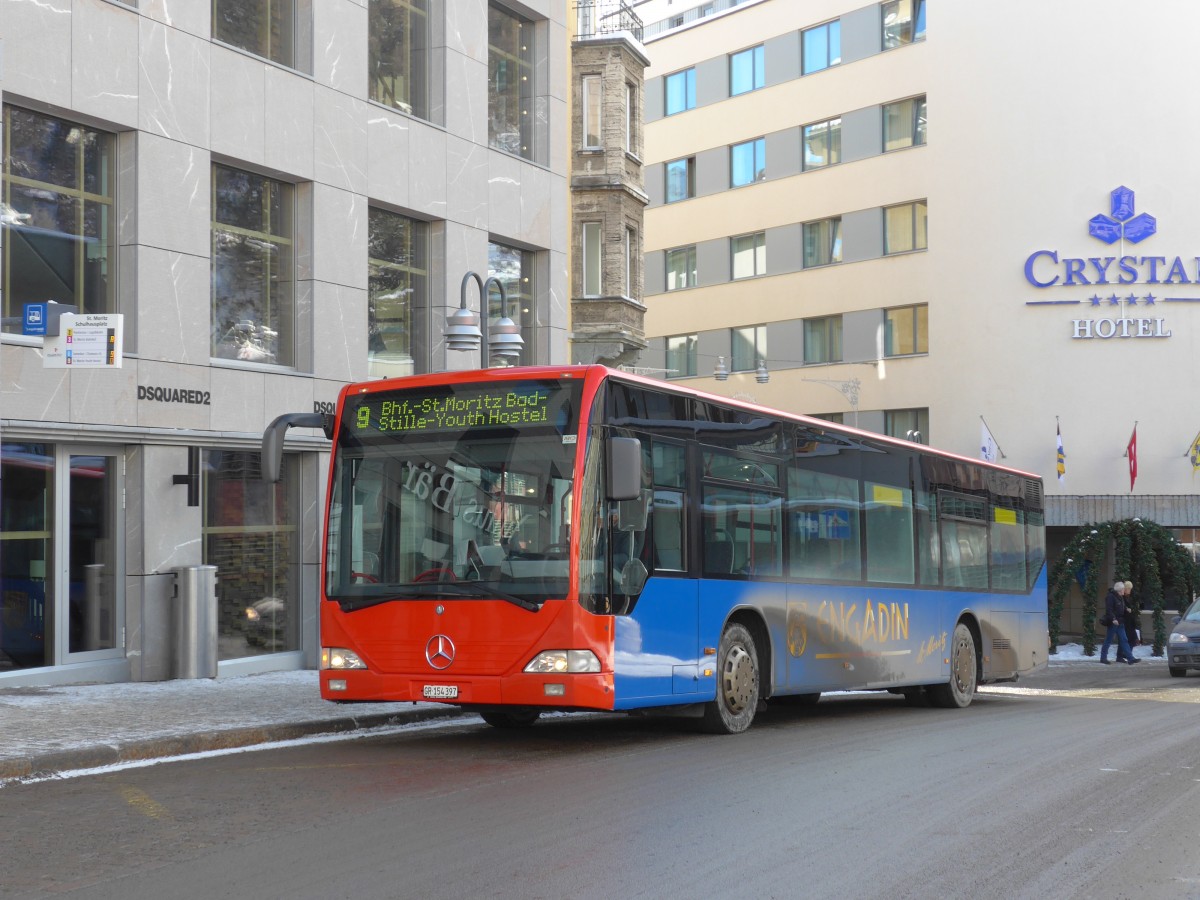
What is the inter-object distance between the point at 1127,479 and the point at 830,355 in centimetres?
938

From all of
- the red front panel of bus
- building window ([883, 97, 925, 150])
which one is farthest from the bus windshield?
building window ([883, 97, 925, 150])

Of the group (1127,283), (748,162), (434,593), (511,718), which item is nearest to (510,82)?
(511,718)

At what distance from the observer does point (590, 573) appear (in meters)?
11.5

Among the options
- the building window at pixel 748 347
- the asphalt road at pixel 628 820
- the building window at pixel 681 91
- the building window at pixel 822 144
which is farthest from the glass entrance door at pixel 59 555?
the building window at pixel 681 91

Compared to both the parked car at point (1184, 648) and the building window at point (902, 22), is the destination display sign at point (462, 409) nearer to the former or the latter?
the parked car at point (1184, 648)

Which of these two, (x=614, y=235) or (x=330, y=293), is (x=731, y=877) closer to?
(x=330, y=293)

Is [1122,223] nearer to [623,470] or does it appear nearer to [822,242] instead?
[822,242]

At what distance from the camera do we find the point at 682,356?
50.8 m

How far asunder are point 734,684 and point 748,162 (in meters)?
37.5

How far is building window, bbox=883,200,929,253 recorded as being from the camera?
44250 millimetres

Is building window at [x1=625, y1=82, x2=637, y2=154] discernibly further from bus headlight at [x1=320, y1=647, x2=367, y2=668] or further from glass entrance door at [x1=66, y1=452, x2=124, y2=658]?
bus headlight at [x1=320, y1=647, x2=367, y2=668]

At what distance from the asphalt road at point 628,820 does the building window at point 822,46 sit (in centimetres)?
3615

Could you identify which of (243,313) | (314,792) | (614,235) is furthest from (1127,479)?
(314,792)

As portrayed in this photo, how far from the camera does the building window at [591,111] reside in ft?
103
